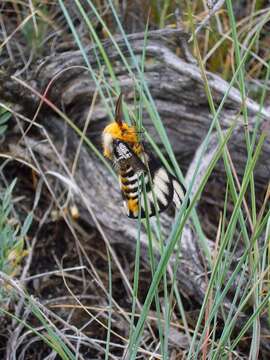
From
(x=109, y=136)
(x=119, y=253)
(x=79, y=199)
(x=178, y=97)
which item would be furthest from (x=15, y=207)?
(x=109, y=136)

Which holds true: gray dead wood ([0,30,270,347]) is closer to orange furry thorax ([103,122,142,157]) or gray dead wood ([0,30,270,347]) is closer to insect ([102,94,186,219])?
insect ([102,94,186,219])

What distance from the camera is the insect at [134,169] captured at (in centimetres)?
115

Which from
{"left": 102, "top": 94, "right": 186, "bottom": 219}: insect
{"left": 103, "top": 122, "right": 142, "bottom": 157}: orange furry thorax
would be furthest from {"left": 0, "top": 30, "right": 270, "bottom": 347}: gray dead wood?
{"left": 103, "top": 122, "right": 142, "bottom": 157}: orange furry thorax

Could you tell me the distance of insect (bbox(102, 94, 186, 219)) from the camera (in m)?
1.15

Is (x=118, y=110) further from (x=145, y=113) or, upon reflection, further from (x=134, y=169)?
(x=145, y=113)

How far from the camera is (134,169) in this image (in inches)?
44.7

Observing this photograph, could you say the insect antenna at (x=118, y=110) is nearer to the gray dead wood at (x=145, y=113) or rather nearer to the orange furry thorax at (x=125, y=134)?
the orange furry thorax at (x=125, y=134)

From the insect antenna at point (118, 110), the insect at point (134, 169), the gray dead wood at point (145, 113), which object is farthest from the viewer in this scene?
the gray dead wood at point (145, 113)

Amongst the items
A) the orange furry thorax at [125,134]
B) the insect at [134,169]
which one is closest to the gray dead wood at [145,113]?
the insect at [134,169]

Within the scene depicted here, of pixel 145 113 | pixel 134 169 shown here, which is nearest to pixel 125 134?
pixel 134 169

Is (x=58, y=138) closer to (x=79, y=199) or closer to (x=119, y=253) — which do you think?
(x=79, y=199)

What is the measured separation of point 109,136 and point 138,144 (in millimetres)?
67

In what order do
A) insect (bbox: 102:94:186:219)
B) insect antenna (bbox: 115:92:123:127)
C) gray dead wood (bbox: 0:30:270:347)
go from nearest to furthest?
insect antenna (bbox: 115:92:123:127) → insect (bbox: 102:94:186:219) → gray dead wood (bbox: 0:30:270:347)

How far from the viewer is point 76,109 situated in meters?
2.11
